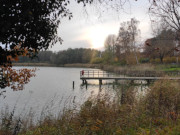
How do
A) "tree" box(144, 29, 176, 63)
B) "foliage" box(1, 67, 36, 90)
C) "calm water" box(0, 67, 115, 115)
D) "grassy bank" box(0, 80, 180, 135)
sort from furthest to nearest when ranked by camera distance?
"calm water" box(0, 67, 115, 115), "foliage" box(1, 67, 36, 90), "tree" box(144, 29, 176, 63), "grassy bank" box(0, 80, 180, 135)

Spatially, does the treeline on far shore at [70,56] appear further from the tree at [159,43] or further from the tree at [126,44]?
the tree at [159,43]

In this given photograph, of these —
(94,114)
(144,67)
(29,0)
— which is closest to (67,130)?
(94,114)

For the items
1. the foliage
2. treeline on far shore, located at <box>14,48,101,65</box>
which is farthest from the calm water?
treeline on far shore, located at <box>14,48,101,65</box>

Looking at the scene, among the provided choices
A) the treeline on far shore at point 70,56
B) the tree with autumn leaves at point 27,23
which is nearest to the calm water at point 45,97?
the tree with autumn leaves at point 27,23

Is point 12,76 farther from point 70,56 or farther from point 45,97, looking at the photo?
point 70,56

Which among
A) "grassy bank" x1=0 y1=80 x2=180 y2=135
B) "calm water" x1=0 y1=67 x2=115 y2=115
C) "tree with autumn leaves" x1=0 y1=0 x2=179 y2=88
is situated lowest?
"calm water" x1=0 y1=67 x2=115 y2=115

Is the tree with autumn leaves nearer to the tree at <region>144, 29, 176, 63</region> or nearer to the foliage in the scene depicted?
the tree at <region>144, 29, 176, 63</region>

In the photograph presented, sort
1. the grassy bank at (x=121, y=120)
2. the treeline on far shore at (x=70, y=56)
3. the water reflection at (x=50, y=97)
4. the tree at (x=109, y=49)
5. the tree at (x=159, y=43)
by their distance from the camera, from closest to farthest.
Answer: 1. the grassy bank at (x=121, y=120)
2. the tree at (x=159, y=43)
3. the water reflection at (x=50, y=97)
4. the tree at (x=109, y=49)
5. the treeline on far shore at (x=70, y=56)

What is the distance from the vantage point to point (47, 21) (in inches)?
126

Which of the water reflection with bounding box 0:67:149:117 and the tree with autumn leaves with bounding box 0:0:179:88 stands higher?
the tree with autumn leaves with bounding box 0:0:179:88

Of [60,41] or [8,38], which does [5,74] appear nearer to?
[60,41]

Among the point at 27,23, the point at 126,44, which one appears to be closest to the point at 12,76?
the point at 27,23

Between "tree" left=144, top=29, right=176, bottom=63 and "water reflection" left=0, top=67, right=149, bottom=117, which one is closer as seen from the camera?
"tree" left=144, top=29, right=176, bottom=63

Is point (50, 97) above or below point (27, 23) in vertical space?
below
